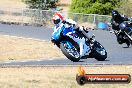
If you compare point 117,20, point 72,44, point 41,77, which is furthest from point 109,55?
point 41,77

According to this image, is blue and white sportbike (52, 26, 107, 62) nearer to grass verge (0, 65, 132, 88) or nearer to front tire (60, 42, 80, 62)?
front tire (60, 42, 80, 62)

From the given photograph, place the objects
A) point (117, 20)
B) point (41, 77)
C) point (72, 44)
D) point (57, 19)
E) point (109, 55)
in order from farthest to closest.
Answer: point (41, 77) → point (109, 55) → point (117, 20) → point (72, 44) → point (57, 19)

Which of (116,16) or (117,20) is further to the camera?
(117,20)

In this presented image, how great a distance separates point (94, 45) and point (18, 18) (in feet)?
294

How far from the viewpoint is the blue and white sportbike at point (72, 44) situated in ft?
29.8

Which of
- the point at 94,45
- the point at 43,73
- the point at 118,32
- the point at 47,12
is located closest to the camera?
the point at 94,45

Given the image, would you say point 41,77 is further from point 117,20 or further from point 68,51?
point 68,51

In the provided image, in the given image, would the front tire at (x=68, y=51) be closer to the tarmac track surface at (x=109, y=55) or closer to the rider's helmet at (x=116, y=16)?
the tarmac track surface at (x=109, y=55)

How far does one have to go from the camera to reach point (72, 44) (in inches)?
367

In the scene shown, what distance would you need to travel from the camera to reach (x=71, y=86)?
34.8m

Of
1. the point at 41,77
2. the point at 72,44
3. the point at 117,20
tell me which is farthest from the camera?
the point at 41,77

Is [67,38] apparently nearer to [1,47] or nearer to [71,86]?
[71,86]

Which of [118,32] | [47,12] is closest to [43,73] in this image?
[118,32]

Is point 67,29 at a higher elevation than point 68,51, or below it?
higher
